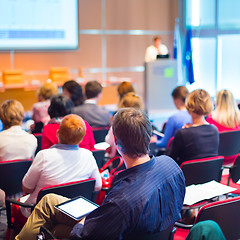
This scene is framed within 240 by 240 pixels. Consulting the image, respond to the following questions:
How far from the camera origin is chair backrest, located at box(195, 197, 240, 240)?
6.83 feet

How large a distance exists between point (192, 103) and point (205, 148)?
44 centimetres

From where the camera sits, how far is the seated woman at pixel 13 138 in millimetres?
3498

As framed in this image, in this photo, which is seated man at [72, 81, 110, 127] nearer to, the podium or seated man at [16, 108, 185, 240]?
seated man at [16, 108, 185, 240]

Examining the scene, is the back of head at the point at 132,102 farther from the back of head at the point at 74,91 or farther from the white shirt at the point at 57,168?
the white shirt at the point at 57,168

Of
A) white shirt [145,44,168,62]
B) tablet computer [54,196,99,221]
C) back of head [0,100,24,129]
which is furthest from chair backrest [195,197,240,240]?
white shirt [145,44,168,62]

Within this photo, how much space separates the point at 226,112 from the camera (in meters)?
4.37

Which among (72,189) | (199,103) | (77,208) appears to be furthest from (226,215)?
(199,103)

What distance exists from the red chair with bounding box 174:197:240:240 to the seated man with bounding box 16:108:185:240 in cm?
14

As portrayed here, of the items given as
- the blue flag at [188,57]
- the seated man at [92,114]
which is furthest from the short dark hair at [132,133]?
the blue flag at [188,57]

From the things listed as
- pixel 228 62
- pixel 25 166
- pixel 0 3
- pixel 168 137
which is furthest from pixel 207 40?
pixel 25 166

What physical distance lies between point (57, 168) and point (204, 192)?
103 centimetres

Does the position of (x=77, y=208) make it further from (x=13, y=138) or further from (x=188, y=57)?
(x=188, y=57)

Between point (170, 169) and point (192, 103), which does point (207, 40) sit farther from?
point (170, 169)

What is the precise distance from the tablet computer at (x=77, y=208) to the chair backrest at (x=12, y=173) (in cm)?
106
